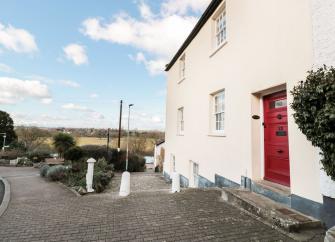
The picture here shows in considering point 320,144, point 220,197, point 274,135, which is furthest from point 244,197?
point 320,144

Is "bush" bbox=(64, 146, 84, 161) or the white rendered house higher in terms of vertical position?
the white rendered house

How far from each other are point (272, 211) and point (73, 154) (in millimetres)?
20370

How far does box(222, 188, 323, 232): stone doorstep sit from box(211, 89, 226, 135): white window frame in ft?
9.66

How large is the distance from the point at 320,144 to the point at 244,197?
2473mm

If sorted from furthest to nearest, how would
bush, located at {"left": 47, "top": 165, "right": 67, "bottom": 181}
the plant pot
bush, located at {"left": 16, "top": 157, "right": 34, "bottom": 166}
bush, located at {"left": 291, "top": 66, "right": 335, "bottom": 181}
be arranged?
bush, located at {"left": 16, "top": 157, "right": 34, "bottom": 166}, bush, located at {"left": 47, "top": 165, "right": 67, "bottom": 181}, the plant pot, bush, located at {"left": 291, "top": 66, "right": 335, "bottom": 181}

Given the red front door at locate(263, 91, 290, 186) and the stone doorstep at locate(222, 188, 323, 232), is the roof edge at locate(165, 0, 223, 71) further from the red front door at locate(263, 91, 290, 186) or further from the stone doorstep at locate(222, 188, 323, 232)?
the stone doorstep at locate(222, 188, 323, 232)

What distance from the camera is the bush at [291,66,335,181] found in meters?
2.74

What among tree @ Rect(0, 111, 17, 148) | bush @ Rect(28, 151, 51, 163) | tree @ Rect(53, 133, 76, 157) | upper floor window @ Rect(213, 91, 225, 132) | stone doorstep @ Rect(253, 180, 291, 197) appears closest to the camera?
stone doorstep @ Rect(253, 180, 291, 197)

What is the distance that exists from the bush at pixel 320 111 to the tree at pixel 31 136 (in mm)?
40469

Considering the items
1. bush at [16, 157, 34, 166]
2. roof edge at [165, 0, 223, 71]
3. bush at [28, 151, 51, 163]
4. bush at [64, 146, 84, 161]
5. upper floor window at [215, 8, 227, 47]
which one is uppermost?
roof edge at [165, 0, 223, 71]

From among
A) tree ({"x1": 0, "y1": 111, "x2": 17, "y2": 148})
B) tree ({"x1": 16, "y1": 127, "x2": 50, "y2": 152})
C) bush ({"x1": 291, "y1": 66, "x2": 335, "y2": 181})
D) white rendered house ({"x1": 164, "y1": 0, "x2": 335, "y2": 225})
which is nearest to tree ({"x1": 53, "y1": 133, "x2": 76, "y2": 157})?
tree ({"x1": 16, "y1": 127, "x2": 50, "y2": 152})

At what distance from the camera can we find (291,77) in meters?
4.45

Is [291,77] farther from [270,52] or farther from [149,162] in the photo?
[149,162]

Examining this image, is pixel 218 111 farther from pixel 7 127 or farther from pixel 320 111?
pixel 7 127
